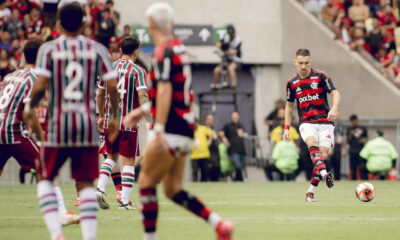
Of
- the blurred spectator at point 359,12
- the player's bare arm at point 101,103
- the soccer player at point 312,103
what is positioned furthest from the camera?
the blurred spectator at point 359,12

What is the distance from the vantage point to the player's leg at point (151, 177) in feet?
26.6

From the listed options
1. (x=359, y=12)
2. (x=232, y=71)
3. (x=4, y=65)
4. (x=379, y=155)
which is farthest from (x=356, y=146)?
(x=4, y=65)

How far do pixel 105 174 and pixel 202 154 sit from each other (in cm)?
1239

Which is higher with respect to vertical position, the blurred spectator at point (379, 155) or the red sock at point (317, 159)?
the red sock at point (317, 159)

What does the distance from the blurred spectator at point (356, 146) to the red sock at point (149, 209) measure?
60.8 ft

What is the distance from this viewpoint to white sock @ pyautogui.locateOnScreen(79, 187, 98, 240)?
8.15m

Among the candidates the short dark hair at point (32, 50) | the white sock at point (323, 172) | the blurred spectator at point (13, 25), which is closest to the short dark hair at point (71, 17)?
the short dark hair at point (32, 50)

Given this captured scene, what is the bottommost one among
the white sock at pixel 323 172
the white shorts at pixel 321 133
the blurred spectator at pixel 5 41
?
the white sock at pixel 323 172

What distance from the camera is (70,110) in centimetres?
835

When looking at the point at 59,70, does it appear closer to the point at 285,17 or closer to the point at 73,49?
the point at 73,49

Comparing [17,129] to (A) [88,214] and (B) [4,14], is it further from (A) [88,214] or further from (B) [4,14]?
(B) [4,14]

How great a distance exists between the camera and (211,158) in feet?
85.7

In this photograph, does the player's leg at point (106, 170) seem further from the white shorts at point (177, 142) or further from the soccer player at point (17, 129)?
the white shorts at point (177, 142)

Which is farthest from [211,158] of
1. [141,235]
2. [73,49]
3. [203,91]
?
[73,49]
